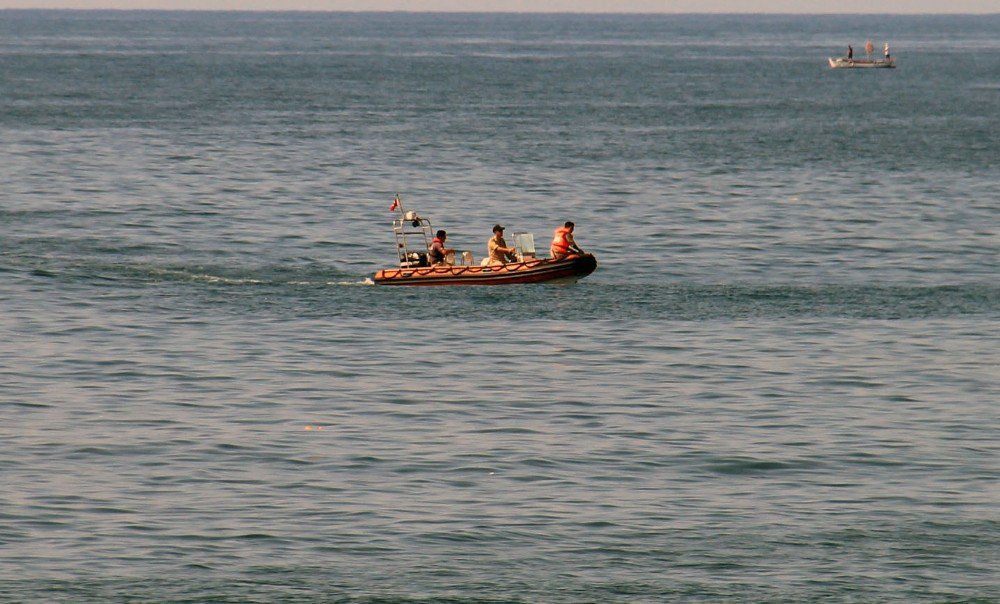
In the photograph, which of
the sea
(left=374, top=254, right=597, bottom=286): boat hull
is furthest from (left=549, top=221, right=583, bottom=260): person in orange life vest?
the sea

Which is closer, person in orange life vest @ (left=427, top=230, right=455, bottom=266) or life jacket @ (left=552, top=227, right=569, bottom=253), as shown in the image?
person in orange life vest @ (left=427, top=230, right=455, bottom=266)

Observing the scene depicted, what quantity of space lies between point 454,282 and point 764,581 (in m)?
24.0

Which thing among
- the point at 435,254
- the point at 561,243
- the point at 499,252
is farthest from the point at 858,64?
the point at 435,254

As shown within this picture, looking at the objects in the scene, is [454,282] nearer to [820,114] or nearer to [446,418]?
[446,418]

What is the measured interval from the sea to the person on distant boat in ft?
3.73

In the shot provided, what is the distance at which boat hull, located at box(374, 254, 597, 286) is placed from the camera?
4616cm

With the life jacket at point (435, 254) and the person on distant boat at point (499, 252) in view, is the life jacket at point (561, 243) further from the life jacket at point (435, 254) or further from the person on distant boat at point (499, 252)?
the life jacket at point (435, 254)

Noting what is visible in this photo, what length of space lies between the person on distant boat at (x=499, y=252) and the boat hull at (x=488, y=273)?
0.33 m

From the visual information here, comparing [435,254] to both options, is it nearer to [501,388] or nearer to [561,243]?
[561,243]

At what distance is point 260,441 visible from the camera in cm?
3062

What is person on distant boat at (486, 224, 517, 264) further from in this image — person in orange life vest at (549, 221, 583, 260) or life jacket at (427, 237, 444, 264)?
life jacket at (427, 237, 444, 264)

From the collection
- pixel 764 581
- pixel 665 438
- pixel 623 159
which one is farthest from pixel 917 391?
pixel 623 159

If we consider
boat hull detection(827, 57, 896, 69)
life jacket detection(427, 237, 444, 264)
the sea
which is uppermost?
life jacket detection(427, 237, 444, 264)

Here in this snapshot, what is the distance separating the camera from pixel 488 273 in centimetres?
4619
